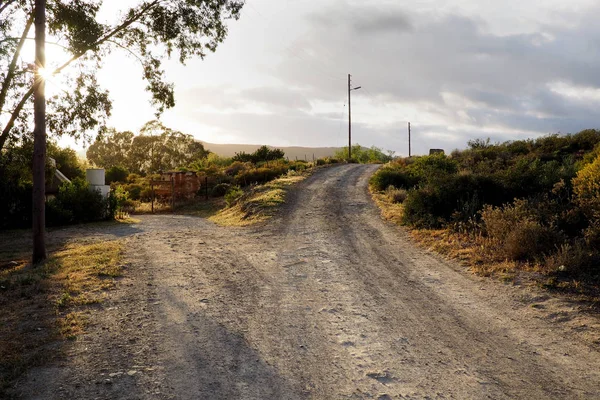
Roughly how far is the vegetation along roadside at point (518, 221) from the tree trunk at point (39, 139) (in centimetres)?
1014

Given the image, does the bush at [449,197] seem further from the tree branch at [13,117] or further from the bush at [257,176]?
the bush at [257,176]

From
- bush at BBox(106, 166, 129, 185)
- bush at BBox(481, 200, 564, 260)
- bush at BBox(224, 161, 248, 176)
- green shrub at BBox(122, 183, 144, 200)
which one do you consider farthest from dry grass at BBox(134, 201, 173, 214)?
bush at BBox(481, 200, 564, 260)

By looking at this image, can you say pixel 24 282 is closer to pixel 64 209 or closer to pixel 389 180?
pixel 64 209

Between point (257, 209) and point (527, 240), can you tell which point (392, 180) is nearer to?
point (257, 209)

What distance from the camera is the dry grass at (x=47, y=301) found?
18.5 ft

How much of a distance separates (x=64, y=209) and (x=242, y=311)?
57.5 ft

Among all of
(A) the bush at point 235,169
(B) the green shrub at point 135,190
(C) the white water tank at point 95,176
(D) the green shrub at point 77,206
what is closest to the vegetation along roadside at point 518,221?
(D) the green shrub at point 77,206

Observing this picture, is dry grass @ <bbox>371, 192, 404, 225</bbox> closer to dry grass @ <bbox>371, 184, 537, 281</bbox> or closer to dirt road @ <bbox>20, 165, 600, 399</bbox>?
dry grass @ <bbox>371, 184, 537, 281</bbox>

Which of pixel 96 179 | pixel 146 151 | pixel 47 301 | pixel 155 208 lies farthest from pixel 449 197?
pixel 146 151

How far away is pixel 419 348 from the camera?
561 cm

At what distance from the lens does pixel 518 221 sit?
10445 mm

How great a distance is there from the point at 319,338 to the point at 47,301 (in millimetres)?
4857

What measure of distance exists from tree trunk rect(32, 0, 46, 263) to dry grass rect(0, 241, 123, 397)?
843 millimetres

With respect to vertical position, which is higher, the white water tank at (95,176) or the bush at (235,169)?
the bush at (235,169)
